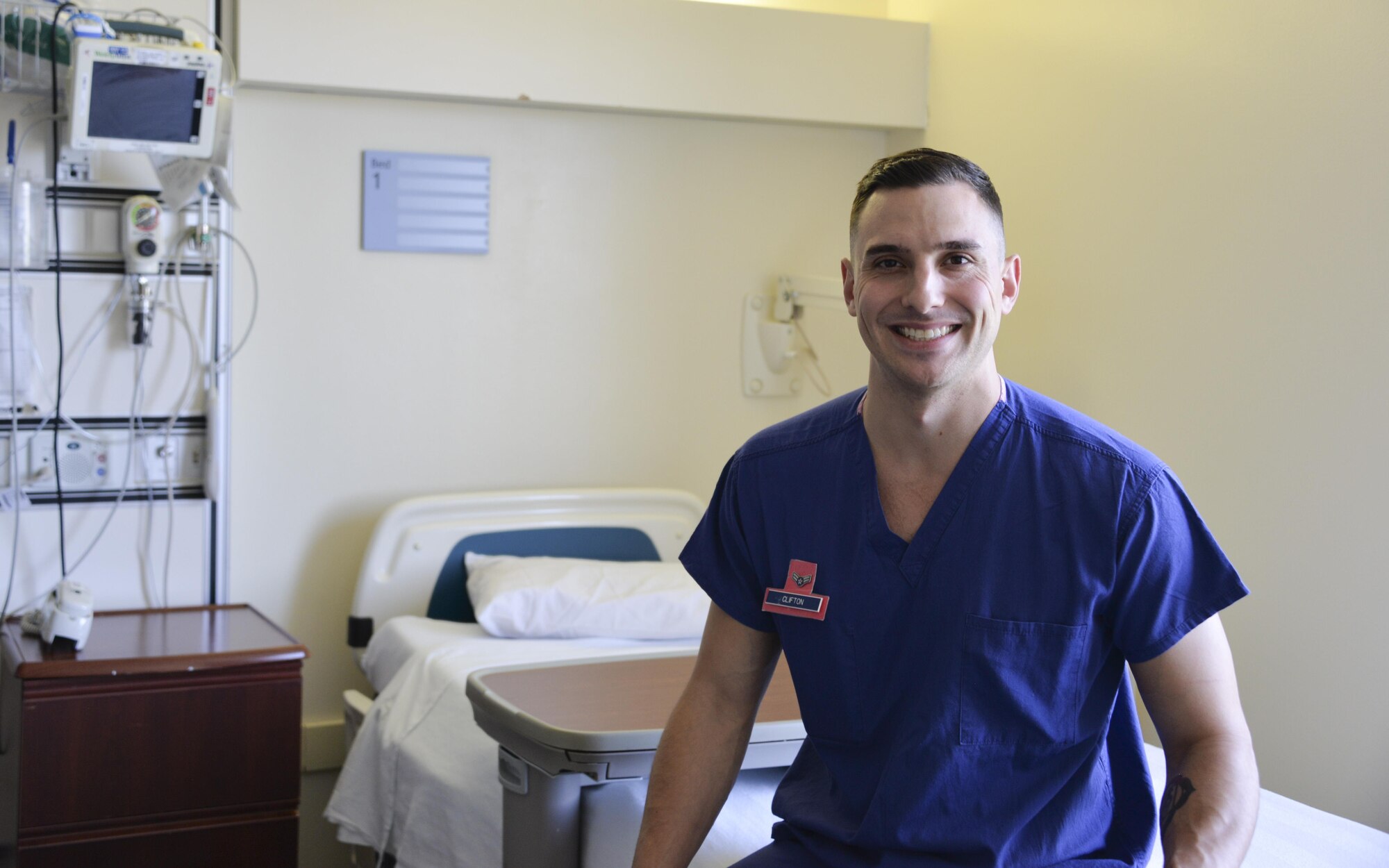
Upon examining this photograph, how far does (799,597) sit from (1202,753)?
1.61 ft

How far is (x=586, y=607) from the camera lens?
9.98ft

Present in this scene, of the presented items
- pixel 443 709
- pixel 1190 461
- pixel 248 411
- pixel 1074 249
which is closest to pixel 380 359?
pixel 248 411

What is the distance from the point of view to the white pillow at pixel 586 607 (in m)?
3.02

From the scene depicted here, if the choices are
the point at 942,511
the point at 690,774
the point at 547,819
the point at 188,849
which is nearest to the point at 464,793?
the point at 547,819

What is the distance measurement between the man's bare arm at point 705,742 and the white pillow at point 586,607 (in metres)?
1.35

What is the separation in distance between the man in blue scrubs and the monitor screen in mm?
1757

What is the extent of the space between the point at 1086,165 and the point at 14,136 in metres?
2.50

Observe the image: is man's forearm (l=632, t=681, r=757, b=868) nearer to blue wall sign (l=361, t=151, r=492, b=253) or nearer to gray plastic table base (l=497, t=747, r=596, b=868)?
gray plastic table base (l=497, t=747, r=596, b=868)

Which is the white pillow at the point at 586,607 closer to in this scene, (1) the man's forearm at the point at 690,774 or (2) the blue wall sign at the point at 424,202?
(2) the blue wall sign at the point at 424,202

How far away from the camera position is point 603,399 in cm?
366

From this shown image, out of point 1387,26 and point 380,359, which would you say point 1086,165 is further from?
point 380,359

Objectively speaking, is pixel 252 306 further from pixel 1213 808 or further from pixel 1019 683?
pixel 1213 808

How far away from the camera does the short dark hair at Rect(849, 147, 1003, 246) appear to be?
4.83 feet

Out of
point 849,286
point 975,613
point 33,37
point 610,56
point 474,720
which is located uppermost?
point 610,56
